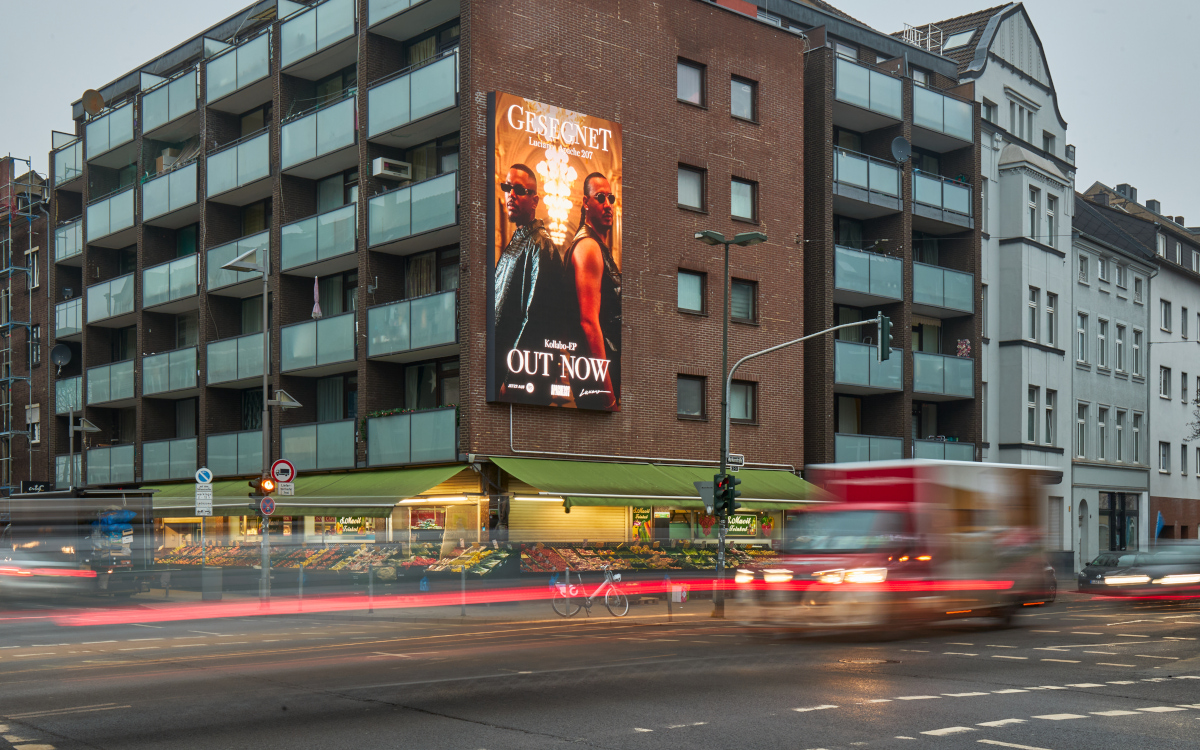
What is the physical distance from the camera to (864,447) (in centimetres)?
3769

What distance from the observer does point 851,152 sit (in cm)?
3809

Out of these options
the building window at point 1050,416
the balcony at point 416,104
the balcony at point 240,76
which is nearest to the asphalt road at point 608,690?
the balcony at point 416,104

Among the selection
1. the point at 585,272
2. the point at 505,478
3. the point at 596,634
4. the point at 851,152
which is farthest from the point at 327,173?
the point at 596,634

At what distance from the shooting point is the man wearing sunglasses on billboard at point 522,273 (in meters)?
29.3

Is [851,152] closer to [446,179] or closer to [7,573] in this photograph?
[446,179]

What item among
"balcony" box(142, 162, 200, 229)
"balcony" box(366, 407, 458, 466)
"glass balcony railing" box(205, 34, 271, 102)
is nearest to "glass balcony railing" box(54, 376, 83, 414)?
"balcony" box(142, 162, 200, 229)

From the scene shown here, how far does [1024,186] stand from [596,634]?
30143 mm

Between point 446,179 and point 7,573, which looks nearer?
point 7,573

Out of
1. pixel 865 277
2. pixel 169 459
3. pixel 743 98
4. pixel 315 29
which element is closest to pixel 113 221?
pixel 169 459

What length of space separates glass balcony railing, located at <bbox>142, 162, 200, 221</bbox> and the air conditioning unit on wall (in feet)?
32.2

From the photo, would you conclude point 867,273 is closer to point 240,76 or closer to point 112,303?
point 240,76

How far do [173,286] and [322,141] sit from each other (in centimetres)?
912

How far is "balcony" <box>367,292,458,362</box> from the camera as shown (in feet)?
97.5

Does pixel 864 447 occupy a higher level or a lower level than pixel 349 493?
higher
